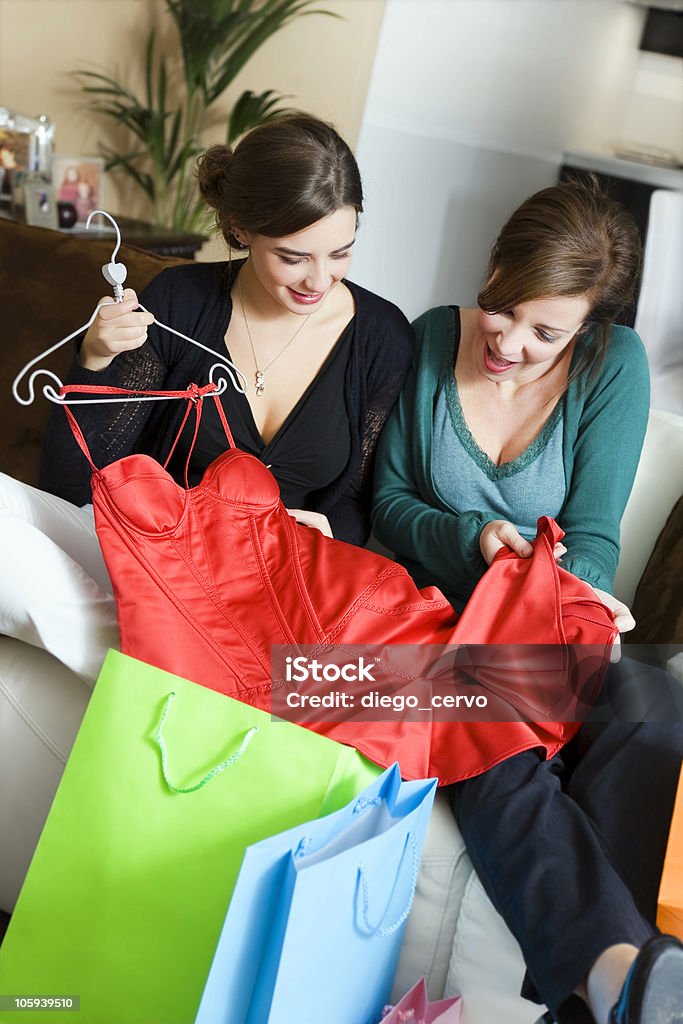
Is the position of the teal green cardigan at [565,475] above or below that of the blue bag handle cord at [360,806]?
above

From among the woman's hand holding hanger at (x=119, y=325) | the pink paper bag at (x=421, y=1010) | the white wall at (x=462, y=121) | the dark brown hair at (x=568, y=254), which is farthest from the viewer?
the white wall at (x=462, y=121)

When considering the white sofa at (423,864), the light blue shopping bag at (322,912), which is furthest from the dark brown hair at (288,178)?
the light blue shopping bag at (322,912)

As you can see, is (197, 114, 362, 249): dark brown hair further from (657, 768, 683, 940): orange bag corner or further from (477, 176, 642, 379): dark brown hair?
(657, 768, 683, 940): orange bag corner

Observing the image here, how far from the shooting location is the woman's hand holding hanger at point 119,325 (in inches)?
55.8

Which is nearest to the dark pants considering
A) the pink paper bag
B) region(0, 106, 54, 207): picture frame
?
the pink paper bag

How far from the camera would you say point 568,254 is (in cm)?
153

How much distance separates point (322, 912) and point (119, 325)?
817 millimetres

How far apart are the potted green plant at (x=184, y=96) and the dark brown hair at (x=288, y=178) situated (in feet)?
5.40

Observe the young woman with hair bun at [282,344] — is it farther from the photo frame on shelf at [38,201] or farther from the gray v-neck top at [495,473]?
the photo frame on shelf at [38,201]

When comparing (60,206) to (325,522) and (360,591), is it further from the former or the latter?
A: (360,591)

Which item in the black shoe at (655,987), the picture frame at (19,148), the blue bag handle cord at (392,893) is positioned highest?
the picture frame at (19,148)

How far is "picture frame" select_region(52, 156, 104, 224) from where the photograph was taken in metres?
3.05

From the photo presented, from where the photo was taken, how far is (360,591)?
135 centimetres

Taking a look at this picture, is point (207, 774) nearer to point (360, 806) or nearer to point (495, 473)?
→ point (360, 806)
